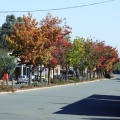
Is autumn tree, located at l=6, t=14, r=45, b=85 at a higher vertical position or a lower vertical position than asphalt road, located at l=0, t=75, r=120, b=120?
higher

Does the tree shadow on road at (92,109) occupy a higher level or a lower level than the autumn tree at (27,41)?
lower

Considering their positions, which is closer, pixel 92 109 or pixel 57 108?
pixel 57 108

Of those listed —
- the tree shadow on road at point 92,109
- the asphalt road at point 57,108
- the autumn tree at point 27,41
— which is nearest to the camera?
the asphalt road at point 57,108

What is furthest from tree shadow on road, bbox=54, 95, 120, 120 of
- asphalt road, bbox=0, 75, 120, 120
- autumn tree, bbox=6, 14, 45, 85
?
autumn tree, bbox=6, 14, 45, 85

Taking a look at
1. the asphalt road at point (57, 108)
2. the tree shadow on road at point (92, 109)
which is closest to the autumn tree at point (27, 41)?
the asphalt road at point (57, 108)

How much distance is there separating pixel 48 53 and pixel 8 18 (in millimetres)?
87855

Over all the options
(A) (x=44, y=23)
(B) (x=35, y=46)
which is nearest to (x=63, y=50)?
(A) (x=44, y=23)

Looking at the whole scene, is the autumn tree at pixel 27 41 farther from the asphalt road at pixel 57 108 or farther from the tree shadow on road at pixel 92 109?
the tree shadow on road at pixel 92 109

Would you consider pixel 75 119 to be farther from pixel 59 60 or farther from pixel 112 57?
pixel 112 57

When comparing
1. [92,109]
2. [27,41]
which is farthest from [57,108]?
[27,41]

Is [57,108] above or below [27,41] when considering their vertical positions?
below

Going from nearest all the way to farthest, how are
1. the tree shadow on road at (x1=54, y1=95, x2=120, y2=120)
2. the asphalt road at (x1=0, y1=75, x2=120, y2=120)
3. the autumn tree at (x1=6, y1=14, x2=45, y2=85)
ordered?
the asphalt road at (x1=0, y1=75, x2=120, y2=120)
the tree shadow on road at (x1=54, y1=95, x2=120, y2=120)
the autumn tree at (x1=6, y1=14, x2=45, y2=85)

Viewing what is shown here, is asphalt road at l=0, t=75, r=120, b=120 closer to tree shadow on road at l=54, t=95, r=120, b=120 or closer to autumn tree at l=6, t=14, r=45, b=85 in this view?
tree shadow on road at l=54, t=95, r=120, b=120

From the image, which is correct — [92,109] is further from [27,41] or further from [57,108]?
[27,41]
